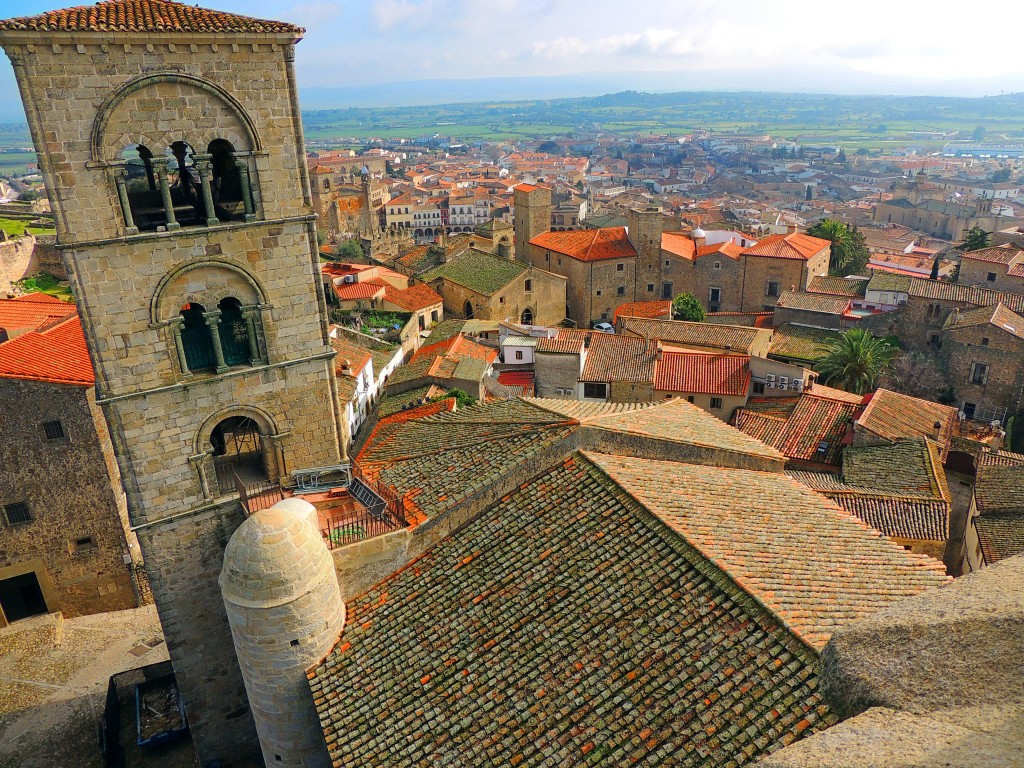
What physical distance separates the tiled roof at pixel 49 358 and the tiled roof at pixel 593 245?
123 ft

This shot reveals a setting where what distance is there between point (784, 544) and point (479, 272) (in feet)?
134

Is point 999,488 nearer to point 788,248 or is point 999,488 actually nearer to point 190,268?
point 190,268

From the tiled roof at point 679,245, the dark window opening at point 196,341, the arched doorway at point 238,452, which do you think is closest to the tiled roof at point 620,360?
the arched doorway at point 238,452

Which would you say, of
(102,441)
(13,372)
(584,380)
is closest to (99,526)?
(102,441)

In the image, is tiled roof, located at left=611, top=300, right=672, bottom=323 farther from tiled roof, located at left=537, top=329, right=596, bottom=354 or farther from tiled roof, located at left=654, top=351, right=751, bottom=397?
tiled roof, located at left=654, top=351, right=751, bottom=397

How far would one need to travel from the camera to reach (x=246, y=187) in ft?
39.6

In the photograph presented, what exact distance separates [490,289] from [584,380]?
1626 cm

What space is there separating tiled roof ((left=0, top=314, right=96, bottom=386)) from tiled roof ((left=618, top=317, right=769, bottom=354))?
24666 mm

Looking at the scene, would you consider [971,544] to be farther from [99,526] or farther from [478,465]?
[99,526]

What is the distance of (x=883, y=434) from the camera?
25469 millimetres

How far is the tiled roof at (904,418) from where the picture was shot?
25.9 meters

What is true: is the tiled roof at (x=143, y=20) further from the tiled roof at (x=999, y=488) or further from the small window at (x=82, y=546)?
the tiled roof at (x=999, y=488)

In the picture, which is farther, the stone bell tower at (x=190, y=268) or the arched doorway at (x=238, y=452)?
the arched doorway at (x=238, y=452)

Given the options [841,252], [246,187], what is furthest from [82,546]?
[841,252]
